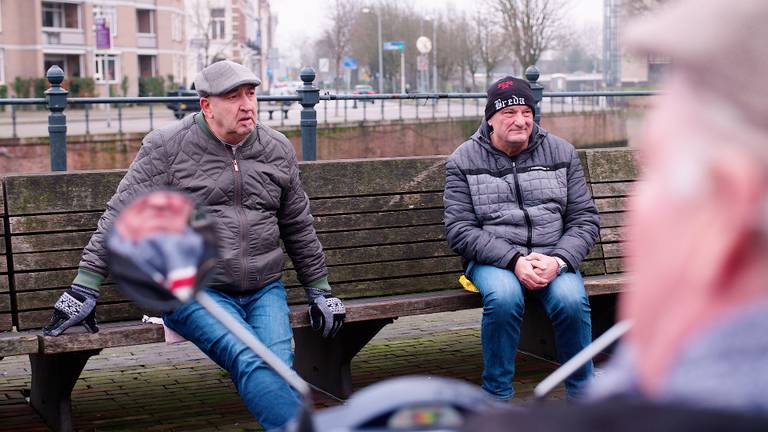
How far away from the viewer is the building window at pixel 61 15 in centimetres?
6306

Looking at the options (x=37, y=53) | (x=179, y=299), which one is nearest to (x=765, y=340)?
(x=179, y=299)

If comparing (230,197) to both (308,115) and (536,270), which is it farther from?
(308,115)

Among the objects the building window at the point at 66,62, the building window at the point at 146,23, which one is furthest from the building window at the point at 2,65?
the building window at the point at 146,23

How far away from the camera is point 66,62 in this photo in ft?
208

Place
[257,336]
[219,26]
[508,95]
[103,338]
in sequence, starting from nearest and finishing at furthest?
[257,336], [103,338], [508,95], [219,26]

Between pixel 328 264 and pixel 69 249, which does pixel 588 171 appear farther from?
pixel 69 249

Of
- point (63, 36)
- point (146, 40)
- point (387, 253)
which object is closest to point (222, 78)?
point (387, 253)

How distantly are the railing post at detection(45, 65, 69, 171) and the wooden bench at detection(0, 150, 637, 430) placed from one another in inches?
89.9

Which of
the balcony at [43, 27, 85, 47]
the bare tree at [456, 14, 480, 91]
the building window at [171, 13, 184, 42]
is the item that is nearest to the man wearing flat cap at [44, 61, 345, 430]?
the bare tree at [456, 14, 480, 91]

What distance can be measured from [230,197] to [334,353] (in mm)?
1167

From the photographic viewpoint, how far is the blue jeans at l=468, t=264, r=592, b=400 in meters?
5.00

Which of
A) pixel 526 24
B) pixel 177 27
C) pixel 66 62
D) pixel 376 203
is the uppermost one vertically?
pixel 177 27

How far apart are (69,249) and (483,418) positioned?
4.23 metres

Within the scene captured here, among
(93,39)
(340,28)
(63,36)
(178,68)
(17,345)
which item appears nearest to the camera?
(17,345)
